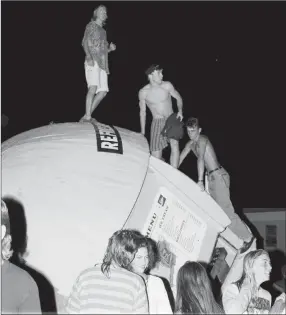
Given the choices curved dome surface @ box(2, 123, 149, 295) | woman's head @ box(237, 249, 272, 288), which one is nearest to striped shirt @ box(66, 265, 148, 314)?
woman's head @ box(237, 249, 272, 288)

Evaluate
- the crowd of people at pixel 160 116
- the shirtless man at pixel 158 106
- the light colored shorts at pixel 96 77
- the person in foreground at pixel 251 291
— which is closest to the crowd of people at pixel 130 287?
the person in foreground at pixel 251 291

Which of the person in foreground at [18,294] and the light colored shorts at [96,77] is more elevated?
the light colored shorts at [96,77]

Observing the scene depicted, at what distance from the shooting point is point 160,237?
21.3 feet

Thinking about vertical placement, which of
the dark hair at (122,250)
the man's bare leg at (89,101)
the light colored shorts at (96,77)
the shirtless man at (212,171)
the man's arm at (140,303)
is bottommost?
the shirtless man at (212,171)

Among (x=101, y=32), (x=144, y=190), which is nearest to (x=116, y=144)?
(x=144, y=190)

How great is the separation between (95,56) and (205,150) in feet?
6.38

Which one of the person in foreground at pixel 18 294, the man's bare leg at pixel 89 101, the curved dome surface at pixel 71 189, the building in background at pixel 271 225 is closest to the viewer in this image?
the person in foreground at pixel 18 294

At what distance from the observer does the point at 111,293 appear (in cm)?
396

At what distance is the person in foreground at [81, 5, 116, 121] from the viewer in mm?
8219

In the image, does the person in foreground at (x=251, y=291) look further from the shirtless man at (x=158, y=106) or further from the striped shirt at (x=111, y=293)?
the shirtless man at (x=158, y=106)

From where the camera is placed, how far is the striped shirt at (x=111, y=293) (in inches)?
155

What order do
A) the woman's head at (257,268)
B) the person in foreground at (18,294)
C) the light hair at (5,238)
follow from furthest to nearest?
the woman's head at (257,268), the light hair at (5,238), the person in foreground at (18,294)

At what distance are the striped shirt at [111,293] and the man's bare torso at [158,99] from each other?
14.9ft

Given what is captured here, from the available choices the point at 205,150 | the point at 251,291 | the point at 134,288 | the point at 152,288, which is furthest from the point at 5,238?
the point at 205,150
